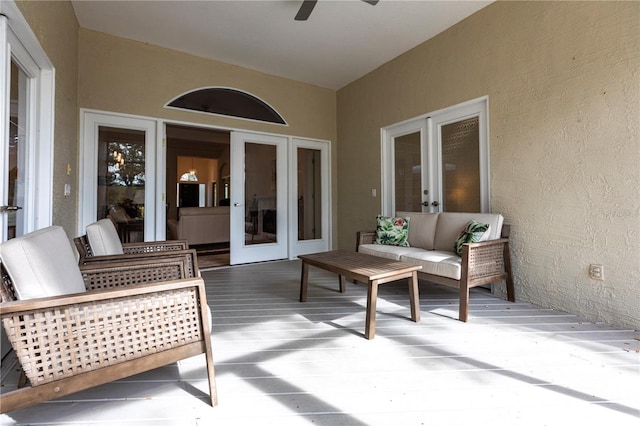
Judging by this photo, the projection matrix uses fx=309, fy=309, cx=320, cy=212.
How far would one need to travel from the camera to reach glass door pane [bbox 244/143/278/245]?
4750mm

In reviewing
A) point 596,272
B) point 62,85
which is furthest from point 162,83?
point 596,272

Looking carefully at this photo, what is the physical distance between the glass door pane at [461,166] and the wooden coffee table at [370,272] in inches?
59.6

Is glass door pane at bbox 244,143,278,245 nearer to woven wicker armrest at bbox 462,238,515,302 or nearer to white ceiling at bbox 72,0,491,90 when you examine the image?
white ceiling at bbox 72,0,491,90

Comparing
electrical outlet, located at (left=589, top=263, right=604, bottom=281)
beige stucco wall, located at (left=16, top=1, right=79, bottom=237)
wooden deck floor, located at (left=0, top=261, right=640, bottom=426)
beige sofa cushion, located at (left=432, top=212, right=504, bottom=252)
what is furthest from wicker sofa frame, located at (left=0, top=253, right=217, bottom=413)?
electrical outlet, located at (left=589, top=263, right=604, bottom=281)

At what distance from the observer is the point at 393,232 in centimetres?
355

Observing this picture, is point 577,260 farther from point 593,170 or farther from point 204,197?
point 204,197

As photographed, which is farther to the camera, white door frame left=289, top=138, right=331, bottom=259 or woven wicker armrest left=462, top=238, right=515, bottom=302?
white door frame left=289, top=138, right=331, bottom=259

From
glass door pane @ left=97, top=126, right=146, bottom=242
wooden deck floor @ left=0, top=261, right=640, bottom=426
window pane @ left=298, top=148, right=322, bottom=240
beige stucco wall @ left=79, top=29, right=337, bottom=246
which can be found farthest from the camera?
window pane @ left=298, top=148, right=322, bottom=240

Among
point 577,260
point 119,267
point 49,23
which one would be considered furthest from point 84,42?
point 577,260

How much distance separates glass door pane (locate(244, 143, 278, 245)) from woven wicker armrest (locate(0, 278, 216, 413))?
3415mm

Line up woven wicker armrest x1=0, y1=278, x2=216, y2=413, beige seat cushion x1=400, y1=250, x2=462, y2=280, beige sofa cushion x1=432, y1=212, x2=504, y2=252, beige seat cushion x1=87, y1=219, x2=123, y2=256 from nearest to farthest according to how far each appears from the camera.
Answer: woven wicker armrest x1=0, y1=278, x2=216, y2=413 → beige seat cushion x1=87, y1=219, x2=123, y2=256 → beige seat cushion x1=400, y1=250, x2=462, y2=280 → beige sofa cushion x1=432, y1=212, x2=504, y2=252

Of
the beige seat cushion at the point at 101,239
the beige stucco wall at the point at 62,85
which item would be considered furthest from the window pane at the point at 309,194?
the beige seat cushion at the point at 101,239

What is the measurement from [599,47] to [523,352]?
2375 millimetres

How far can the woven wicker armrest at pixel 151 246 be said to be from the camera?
265 cm
